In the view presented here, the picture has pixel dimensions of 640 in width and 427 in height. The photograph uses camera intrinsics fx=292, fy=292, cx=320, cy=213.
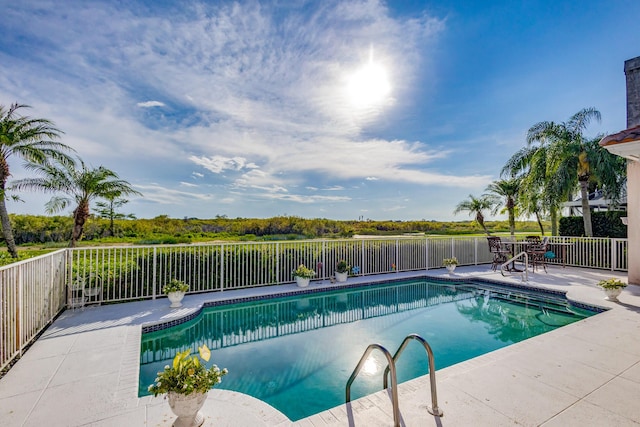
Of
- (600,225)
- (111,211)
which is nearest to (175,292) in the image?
(111,211)

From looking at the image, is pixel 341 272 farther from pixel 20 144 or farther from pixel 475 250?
pixel 20 144

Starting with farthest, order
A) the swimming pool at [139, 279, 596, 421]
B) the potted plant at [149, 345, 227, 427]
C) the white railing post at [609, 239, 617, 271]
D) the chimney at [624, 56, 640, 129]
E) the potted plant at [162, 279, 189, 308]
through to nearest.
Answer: the white railing post at [609, 239, 617, 271], the chimney at [624, 56, 640, 129], the potted plant at [162, 279, 189, 308], the swimming pool at [139, 279, 596, 421], the potted plant at [149, 345, 227, 427]

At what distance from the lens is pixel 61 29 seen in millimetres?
5777

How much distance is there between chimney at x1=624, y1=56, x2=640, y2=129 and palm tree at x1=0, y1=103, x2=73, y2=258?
54.9ft

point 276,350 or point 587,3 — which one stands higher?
point 587,3

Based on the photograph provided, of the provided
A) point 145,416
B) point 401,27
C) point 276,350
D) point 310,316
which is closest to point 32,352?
point 145,416

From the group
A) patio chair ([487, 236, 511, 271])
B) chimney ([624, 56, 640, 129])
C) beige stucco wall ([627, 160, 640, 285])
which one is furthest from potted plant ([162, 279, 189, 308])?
chimney ([624, 56, 640, 129])

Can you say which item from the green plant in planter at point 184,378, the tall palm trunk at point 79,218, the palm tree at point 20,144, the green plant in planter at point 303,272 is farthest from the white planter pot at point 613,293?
the palm tree at point 20,144

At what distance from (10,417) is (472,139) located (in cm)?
1405

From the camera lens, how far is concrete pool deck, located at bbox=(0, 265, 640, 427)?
93.7 inches

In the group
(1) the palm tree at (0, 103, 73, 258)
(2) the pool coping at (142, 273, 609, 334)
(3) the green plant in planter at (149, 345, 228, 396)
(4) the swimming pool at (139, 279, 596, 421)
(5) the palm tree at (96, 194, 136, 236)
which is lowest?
(4) the swimming pool at (139, 279, 596, 421)

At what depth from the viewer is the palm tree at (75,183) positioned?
9.49 meters

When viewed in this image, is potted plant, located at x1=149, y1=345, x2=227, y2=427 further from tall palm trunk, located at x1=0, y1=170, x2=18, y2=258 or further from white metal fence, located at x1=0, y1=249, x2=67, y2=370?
tall palm trunk, located at x1=0, y1=170, x2=18, y2=258

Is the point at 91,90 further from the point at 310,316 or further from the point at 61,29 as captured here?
the point at 310,316
